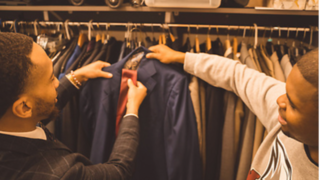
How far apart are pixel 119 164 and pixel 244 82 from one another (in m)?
0.61

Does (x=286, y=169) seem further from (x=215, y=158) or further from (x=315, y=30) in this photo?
(x=315, y=30)

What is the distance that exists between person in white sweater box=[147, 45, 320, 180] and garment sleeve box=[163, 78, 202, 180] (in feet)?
0.43

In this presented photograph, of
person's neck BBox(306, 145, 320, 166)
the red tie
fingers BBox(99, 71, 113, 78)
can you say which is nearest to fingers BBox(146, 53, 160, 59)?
the red tie

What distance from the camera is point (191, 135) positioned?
89 centimetres

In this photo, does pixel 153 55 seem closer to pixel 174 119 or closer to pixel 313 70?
pixel 174 119

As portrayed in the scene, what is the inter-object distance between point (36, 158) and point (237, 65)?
2.72ft

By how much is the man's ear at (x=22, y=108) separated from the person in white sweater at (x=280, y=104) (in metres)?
0.54

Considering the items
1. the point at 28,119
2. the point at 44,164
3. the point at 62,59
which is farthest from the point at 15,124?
the point at 62,59

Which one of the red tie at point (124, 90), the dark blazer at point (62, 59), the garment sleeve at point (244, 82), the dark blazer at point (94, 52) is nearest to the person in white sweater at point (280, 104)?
the garment sleeve at point (244, 82)

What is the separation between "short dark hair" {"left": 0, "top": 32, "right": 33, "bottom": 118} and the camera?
448 mm

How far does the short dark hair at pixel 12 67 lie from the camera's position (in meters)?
0.45

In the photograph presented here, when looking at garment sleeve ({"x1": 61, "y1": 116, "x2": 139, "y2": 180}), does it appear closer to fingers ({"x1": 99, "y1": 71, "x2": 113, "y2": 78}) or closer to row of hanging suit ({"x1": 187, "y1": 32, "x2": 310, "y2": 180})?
fingers ({"x1": 99, "y1": 71, "x2": 113, "y2": 78})

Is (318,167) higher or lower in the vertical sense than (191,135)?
higher

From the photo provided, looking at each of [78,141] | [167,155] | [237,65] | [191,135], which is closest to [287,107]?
[237,65]
